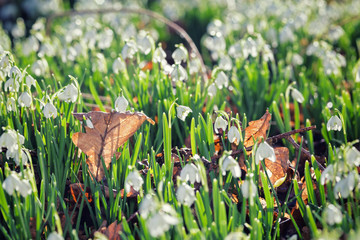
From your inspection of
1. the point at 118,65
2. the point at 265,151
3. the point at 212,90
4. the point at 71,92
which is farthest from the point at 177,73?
the point at 265,151

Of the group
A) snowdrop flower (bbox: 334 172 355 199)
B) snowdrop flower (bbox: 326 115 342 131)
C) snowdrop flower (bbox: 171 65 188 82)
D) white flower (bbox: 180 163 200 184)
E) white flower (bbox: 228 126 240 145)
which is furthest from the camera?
snowdrop flower (bbox: 171 65 188 82)

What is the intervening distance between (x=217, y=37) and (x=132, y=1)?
2814 millimetres

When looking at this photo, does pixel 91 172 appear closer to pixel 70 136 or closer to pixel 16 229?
pixel 70 136

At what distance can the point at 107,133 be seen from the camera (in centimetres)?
165

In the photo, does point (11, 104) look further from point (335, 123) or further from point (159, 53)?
point (335, 123)

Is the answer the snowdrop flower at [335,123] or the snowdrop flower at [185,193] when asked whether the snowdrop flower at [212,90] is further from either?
the snowdrop flower at [185,193]

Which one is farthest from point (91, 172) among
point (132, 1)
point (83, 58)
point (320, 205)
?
point (132, 1)

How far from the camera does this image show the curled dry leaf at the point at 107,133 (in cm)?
162

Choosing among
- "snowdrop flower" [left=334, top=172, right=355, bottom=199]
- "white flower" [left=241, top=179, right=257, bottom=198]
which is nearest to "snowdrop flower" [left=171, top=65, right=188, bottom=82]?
"white flower" [left=241, top=179, right=257, bottom=198]

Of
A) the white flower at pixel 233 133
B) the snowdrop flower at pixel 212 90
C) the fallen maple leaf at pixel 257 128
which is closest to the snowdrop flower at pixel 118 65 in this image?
the snowdrop flower at pixel 212 90

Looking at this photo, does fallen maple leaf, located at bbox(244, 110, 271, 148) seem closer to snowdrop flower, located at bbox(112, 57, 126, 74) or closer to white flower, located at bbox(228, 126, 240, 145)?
white flower, located at bbox(228, 126, 240, 145)

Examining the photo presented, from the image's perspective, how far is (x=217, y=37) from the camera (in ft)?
8.19

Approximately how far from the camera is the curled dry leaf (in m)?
1.62

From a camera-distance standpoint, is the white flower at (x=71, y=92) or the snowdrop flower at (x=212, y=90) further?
the snowdrop flower at (x=212, y=90)
